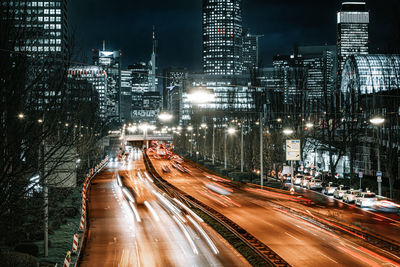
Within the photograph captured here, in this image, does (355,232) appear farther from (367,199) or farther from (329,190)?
(329,190)

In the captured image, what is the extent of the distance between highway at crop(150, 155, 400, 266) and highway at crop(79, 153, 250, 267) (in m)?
2.62

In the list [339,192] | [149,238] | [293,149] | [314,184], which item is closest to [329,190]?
→ [339,192]

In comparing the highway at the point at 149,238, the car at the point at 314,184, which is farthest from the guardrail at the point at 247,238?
the car at the point at 314,184

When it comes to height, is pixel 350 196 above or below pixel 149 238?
below

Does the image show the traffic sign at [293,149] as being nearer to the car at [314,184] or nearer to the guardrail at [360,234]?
the guardrail at [360,234]

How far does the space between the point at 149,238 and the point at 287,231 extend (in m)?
7.81

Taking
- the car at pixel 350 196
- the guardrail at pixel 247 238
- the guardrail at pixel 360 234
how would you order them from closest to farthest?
the guardrail at pixel 247 238
the guardrail at pixel 360 234
the car at pixel 350 196

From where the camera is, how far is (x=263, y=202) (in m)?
35.3

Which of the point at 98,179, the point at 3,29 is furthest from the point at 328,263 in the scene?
the point at 98,179

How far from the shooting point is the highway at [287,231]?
17725 mm

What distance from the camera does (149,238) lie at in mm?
22344

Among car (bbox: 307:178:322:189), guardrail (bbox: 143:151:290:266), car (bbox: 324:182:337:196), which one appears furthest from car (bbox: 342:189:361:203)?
guardrail (bbox: 143:151:290:266)

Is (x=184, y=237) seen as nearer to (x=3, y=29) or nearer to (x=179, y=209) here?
(x=179, y=209)

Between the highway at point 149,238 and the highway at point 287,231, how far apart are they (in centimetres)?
262
